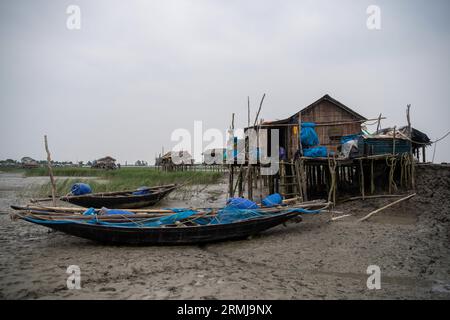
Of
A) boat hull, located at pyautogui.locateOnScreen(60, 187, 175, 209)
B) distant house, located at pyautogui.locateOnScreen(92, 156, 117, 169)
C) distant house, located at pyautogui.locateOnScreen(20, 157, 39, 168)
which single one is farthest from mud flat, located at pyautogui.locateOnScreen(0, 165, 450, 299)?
distant house, located at pyautogui.locateOnScreen(20, 157, 39, 168)

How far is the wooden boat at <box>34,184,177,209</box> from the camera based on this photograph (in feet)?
36.2

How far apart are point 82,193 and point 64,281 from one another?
7402mm

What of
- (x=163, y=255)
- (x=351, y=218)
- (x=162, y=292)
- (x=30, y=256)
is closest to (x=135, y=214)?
(x=163, y=255)

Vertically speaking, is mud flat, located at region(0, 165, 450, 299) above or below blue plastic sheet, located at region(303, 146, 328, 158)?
below

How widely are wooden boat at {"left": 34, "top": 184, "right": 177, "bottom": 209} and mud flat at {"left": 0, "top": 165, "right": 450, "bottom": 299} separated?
245 centimetres

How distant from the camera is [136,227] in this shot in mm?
6480

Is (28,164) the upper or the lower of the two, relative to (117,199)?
upper

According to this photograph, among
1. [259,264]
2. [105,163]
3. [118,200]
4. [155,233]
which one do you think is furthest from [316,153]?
[105,163]

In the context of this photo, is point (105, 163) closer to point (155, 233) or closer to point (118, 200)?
point (118, 200)

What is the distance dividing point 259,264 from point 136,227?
10.3 feet

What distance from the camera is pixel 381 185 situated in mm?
11633

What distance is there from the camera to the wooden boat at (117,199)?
11.0 metres

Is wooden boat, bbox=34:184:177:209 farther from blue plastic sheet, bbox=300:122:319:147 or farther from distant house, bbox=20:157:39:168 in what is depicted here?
distant house, bbox=20:157:39:168

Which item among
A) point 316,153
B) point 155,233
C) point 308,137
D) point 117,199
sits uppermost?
point 308,137
